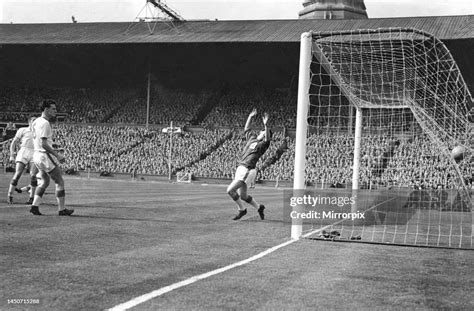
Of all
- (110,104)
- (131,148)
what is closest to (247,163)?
(131,148)

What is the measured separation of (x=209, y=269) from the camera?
20.8ft

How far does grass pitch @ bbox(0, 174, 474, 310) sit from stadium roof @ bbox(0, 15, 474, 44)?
33.6m

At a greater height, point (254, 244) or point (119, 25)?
point (119, 25)

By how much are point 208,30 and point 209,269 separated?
4380 centimetres

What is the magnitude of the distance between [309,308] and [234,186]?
7.50 metres

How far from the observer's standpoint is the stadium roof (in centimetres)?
4309

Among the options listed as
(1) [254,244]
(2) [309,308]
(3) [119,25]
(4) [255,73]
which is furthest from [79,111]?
(2) [309,308]

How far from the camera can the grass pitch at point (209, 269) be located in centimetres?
493

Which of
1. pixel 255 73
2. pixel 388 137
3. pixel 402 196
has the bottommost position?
pixel 402 196

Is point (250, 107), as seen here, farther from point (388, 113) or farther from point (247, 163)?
point (247, 163)

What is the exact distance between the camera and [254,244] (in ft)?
28.1

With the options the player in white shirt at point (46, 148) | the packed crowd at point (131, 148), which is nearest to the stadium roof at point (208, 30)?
the packed crowd at point (131, 148)

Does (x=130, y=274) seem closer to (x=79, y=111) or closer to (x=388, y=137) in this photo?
(x=388, y=137)

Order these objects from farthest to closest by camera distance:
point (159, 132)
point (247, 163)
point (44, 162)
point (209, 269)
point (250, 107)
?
point (250, 107), point (159, 132), point (247, 163), point (44, 162), point (209, 269)
